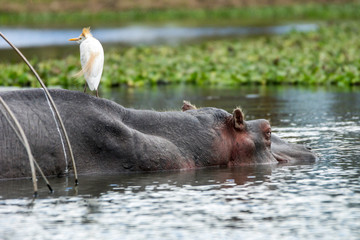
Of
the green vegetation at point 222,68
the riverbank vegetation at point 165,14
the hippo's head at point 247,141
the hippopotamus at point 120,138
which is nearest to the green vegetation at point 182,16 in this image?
the riverbank vegetation at point 165,14

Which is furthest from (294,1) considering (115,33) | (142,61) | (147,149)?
(147,149)

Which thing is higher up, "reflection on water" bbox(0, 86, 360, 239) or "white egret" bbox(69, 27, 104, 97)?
"white egret" bbox(69, 27, 104, 97)

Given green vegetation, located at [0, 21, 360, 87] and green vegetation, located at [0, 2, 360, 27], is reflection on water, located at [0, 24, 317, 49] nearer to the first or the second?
green vegetation, located at [0, 2, 360, 27]

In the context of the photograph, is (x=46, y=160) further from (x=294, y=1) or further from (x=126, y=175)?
(x=294, y=1)

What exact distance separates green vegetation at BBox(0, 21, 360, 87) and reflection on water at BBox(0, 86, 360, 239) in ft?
26.0

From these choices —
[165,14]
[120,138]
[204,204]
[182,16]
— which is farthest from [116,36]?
[204,204]

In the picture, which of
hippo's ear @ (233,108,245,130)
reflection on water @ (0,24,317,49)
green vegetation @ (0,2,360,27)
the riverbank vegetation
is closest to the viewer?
hippo's ear @ (233,108,245,130)

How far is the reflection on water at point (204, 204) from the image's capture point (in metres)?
5.13

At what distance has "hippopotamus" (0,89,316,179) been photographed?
678 centimetres

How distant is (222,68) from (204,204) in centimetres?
1220

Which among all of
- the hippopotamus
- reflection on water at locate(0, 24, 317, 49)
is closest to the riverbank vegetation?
reflection on water at locate(0, 24, 317, 49)

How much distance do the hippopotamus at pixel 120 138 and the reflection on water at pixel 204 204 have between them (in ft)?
0.48

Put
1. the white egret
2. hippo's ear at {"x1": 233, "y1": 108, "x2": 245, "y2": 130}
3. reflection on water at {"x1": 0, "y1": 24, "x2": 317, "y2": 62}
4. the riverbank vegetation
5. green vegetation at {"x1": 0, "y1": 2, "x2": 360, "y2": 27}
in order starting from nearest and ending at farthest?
hippo's ear at {"x1": 233, "y1": 108, "x2": 245, "y2": 130} < the white egret < reflection on water at {"x1": 0, "y1": 24, "x2": 317, "y2": 62} < green vegetation at {"x1": 0, "y1": 2, "x2": 360, "y2": 27} < the riverbank vegetation

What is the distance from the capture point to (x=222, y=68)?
1792 cm
